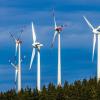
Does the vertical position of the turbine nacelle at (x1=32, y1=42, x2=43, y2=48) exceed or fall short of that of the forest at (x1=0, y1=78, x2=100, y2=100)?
it exceeds it

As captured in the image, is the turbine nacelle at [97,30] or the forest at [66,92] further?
the forest at [66,92]

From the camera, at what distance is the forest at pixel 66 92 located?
157 m

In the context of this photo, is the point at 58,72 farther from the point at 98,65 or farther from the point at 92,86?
the point at 92,86

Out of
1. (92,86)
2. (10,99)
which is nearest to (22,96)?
(10,99)

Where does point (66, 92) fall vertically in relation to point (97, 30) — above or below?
below

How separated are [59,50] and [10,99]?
45794mm

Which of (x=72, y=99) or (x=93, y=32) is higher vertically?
(x=93, y=32)

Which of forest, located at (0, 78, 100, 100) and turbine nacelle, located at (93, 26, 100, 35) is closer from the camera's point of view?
turbine nacelle, located at (93, 26, 100, 35)

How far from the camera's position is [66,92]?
161 metres

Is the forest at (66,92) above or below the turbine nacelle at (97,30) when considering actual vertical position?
below

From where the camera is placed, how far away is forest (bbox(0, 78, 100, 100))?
156750 millimetres

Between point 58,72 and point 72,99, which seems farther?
point 72,99

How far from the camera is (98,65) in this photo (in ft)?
463

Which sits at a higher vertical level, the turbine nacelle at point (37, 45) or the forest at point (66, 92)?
the turbine nacelle at point (37, 45)
